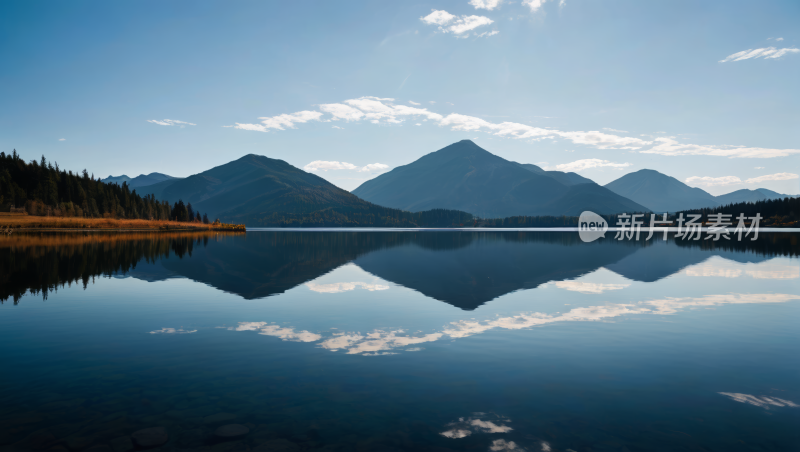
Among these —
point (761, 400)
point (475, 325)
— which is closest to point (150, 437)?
point (475, 325)

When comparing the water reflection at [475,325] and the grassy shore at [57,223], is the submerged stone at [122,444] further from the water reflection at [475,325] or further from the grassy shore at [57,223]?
the grassy shore at [57,223]

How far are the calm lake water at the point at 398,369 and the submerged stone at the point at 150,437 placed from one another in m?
0.19

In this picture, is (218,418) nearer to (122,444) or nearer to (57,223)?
(122,444)

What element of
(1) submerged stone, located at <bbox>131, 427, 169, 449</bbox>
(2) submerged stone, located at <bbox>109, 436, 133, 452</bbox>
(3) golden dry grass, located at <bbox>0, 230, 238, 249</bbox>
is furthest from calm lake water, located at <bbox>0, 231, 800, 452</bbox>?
(3) golden dry grass, located at <bbox>0, 230, 238, 249</bbox>

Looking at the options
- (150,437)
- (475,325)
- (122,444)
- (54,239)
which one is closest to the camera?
(122,444)

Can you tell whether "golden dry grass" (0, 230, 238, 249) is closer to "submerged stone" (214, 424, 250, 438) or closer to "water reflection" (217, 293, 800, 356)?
"water reflection" (217, 293, 800, 356)

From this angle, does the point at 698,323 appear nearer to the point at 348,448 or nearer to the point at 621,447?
the point at 621,447

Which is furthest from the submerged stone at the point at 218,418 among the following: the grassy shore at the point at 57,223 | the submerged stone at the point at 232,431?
the grassy shore at the point at 57,223

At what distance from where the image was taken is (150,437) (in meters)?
9.23

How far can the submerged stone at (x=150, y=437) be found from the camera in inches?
353

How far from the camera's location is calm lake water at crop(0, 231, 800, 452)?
970 cm

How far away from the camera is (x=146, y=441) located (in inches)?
356

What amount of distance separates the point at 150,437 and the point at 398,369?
7.21 meters

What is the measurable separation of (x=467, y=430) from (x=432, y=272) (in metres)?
35.4
